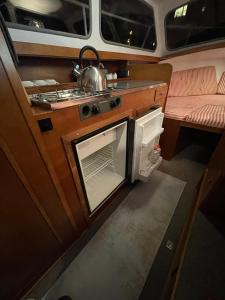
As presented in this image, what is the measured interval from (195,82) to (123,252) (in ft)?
10.4

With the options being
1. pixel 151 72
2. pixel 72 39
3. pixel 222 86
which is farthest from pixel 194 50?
pixel 72 39

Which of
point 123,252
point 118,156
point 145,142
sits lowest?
point 123,252

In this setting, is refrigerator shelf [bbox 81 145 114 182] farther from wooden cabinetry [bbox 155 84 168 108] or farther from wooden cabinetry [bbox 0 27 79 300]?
wooden cabinetry [bbox 155 84 168 108]

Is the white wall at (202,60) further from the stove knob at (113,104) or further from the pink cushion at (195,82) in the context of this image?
the stove knob at (113,104)

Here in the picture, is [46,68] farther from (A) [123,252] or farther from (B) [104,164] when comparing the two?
(A) [123,252]

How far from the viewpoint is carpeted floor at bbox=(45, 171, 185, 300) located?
2.72 feet

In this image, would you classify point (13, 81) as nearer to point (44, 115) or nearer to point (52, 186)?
point (44, 115)

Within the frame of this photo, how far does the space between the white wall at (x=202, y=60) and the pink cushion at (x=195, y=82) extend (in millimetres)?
119

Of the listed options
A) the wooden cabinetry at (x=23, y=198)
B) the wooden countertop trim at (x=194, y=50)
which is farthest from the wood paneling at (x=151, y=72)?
the wooden cabinetry at (x=23, y=198)

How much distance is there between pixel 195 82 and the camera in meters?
2.67

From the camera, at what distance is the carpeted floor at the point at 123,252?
83 centimetres

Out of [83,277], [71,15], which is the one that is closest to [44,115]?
[83,277]

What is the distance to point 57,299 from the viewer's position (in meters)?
0.79

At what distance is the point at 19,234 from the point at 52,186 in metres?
0.25
